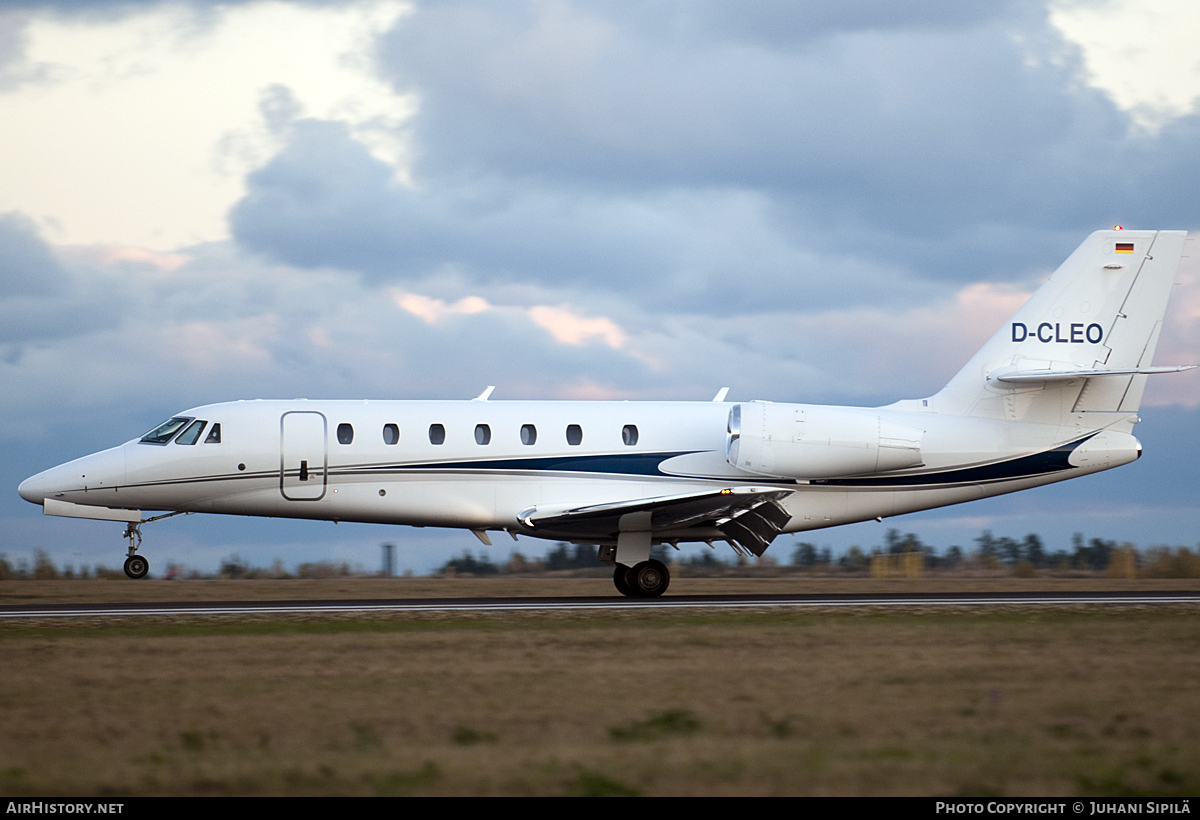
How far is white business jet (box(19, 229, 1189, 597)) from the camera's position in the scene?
20.2m

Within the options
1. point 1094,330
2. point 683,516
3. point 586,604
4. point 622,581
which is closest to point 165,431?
point 586,604

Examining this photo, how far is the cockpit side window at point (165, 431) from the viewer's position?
20.5m

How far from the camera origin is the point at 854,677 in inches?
414

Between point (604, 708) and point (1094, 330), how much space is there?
15986 mm

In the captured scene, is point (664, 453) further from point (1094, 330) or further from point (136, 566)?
point (136, 566)

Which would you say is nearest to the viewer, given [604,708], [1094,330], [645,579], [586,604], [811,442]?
[604,708]

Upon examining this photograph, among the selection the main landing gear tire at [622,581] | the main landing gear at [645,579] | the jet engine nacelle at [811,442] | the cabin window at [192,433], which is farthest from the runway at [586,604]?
the cabin window at [192,433]

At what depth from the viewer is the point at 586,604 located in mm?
18359

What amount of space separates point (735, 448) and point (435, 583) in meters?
9.05

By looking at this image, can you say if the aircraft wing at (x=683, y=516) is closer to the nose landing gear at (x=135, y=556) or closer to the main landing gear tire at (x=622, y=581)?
the main landing gear tire at (x=622, y=581)

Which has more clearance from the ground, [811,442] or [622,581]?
[811,442]

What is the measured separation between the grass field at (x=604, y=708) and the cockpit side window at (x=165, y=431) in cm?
561
